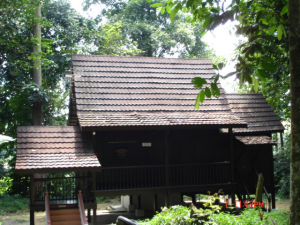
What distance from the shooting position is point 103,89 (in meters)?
13.0

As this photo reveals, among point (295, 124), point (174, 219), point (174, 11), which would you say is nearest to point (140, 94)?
point (174, 219)

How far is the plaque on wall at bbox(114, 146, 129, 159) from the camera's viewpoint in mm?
12445

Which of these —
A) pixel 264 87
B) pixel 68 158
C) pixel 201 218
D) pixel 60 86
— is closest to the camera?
pixel 201 218

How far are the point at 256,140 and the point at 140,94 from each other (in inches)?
177

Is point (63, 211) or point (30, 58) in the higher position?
point (30, 58)

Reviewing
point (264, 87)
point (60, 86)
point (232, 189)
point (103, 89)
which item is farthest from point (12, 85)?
point (264, 87)

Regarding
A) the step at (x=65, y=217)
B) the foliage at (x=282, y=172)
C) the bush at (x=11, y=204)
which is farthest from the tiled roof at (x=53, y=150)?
the foliage at (x=282, y=172)

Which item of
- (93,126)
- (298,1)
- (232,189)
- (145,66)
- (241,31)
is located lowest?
(232,189)

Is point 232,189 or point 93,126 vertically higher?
point 93,126

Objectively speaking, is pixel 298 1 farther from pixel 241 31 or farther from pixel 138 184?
pixel 138 184

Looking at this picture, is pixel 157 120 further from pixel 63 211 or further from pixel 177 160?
pixel 63 211

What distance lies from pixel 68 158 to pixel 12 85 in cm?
838

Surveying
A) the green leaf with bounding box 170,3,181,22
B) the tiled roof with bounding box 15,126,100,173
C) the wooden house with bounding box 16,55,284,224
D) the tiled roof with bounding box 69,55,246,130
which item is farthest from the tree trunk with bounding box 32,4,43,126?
the green leaf with bounding box 170,3,181,22

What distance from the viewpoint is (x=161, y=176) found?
500 inches
